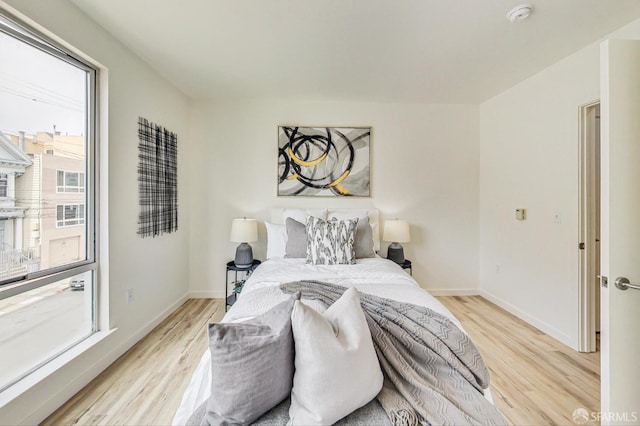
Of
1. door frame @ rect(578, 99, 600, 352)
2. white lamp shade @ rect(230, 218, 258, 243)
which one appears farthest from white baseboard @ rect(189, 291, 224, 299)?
door frame @ rect(578, 99, 600, 352)

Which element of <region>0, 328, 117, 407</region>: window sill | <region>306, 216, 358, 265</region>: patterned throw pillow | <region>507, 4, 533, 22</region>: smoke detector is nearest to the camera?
<region>0, 328, 117, 407</region>: window sill

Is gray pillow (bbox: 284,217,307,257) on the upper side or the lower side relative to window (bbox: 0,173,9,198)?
lower

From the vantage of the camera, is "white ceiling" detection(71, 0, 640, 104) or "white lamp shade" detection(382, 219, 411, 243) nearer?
"white ceiling" detection(71, 0, 640, 104)

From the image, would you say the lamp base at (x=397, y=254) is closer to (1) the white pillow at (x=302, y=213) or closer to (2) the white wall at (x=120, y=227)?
(1) the white pillow at (x=302, y=213)

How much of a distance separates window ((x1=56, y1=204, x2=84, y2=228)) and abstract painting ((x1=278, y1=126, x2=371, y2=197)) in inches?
75.2

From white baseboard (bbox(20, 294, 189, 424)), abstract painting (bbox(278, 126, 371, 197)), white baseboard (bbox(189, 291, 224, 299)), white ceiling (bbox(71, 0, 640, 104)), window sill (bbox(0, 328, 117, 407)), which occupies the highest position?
white ceiling (bbox(71, 0, 640, 104))

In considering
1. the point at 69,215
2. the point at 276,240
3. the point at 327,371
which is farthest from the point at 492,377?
the point at 69,215

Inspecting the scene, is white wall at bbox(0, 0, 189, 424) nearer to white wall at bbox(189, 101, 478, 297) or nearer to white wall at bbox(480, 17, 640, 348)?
white wall at bbox(189, 101, 478, 297)

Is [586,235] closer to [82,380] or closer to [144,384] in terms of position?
[144,384]

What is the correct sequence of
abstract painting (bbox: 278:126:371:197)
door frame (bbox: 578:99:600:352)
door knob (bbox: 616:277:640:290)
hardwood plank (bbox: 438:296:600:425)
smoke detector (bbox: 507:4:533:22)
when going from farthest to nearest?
abstract painting (bbox: 278:126:371:197), door frame (bbox: 578:99:600:352), smoke detector (bbox: 507:4:533:22), hardwood plank (bbox: 438:296:600:425), door knob (bbox: 616:277:640:290)

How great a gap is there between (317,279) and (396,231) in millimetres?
1483

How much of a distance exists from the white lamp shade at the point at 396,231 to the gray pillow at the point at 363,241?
1.45ft

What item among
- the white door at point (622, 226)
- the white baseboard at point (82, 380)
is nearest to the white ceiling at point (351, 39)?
the white door at point (622, 226)

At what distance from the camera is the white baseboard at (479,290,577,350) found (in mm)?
2359
